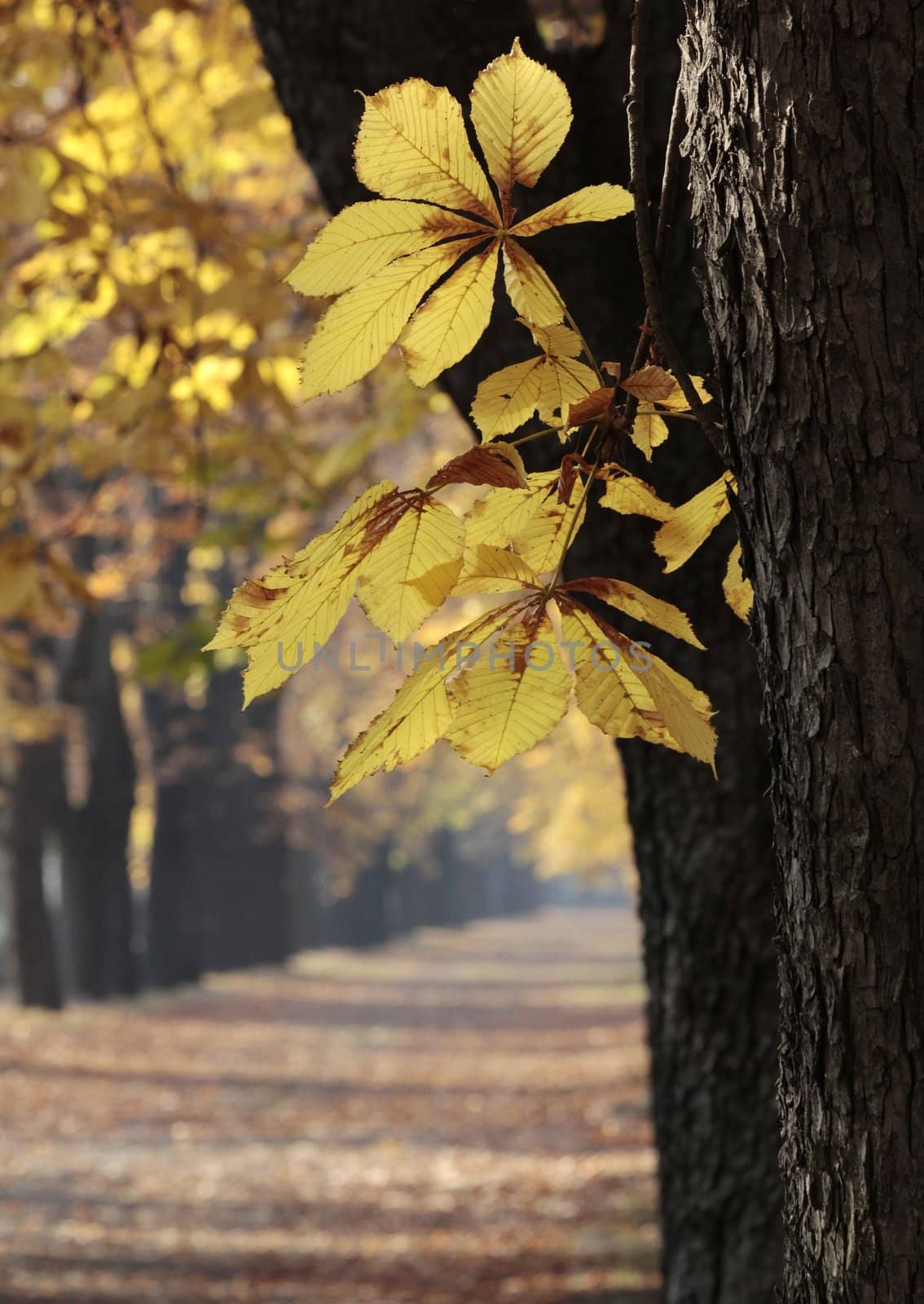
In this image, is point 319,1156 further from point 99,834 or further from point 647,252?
point 647,252

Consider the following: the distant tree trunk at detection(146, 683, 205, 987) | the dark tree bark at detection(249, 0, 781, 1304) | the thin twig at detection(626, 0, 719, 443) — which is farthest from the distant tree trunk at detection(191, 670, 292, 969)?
the thin twig at detection(626, 0, 719, 443)


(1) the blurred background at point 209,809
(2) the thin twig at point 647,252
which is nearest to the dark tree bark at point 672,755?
(1) the blurred background at point 209,809

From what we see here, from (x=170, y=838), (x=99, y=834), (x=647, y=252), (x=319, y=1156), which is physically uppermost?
(x=647, y=252)

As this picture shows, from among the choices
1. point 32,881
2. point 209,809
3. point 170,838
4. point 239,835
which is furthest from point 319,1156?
point 239,835

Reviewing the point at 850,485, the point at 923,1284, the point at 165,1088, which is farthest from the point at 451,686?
the point at 165,1088

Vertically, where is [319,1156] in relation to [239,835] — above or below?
below

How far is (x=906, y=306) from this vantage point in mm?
1097

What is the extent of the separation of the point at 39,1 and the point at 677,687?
4.87 m

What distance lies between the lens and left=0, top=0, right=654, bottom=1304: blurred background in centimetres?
376

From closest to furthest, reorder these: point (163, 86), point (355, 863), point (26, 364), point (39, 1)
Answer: point (26, 364) < point (39, 1) < point (163, 86) < point (355, 863)

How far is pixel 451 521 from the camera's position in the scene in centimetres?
107

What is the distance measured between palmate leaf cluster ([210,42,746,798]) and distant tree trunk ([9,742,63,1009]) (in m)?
19.2

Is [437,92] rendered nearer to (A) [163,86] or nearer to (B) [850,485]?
(B) [850,485]

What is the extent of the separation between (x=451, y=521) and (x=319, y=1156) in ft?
36.3
